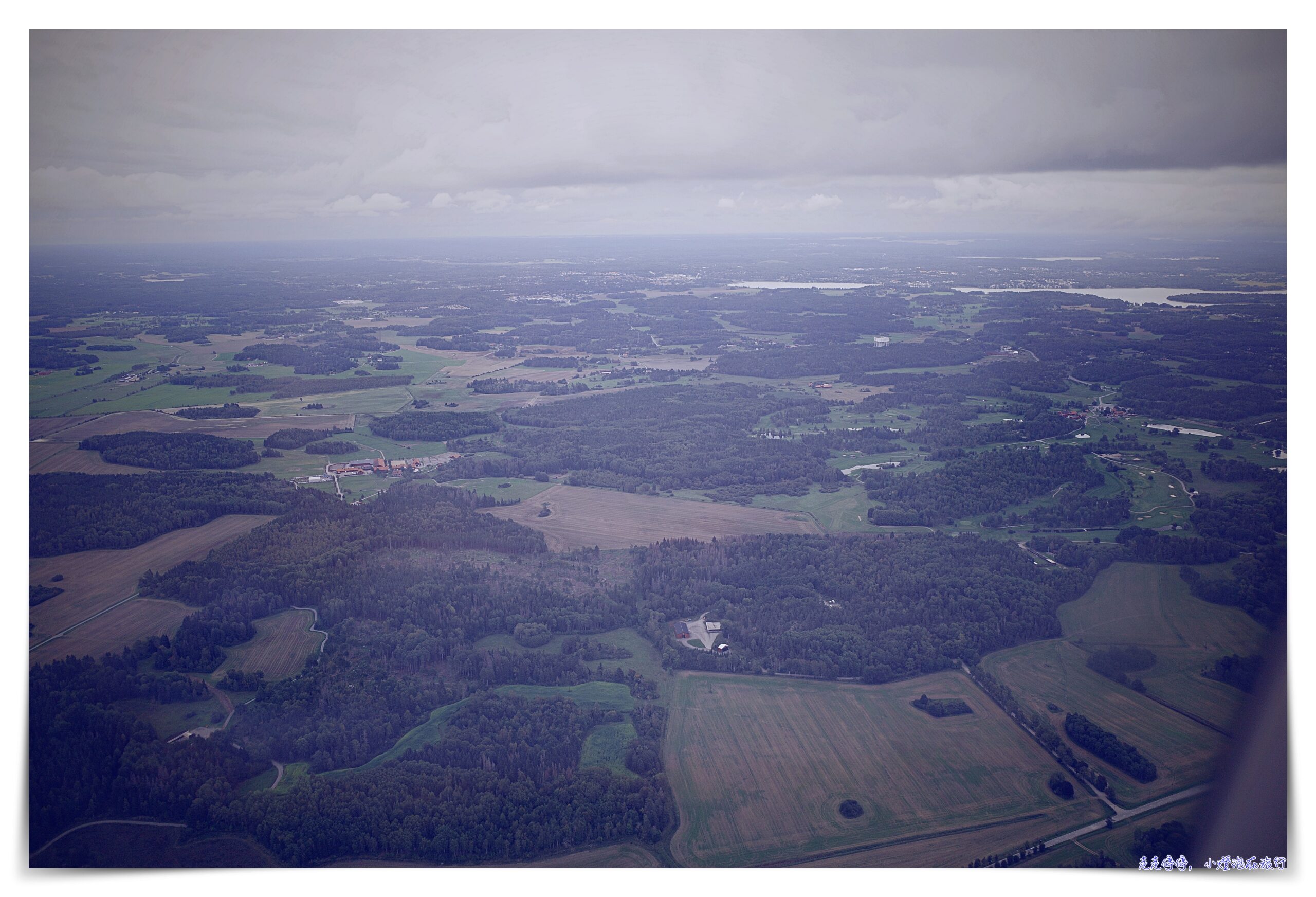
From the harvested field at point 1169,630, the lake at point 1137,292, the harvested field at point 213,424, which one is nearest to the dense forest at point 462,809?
the harvested field at point 1169,630

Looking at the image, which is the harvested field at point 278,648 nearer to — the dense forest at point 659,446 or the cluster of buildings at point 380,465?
the cluster of buildings at point 380,465

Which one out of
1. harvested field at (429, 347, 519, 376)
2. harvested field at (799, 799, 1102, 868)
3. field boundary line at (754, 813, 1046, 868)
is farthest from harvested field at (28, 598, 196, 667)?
harvested field at (429, 347, 519, 376)

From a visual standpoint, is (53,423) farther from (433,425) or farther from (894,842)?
(894,842)

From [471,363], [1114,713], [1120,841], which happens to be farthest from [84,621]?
[471,363]

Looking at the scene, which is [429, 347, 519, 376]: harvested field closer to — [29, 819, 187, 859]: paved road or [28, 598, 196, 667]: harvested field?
[28, 598, 196, 667]: harvested field

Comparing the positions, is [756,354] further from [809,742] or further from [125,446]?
[809,742]
